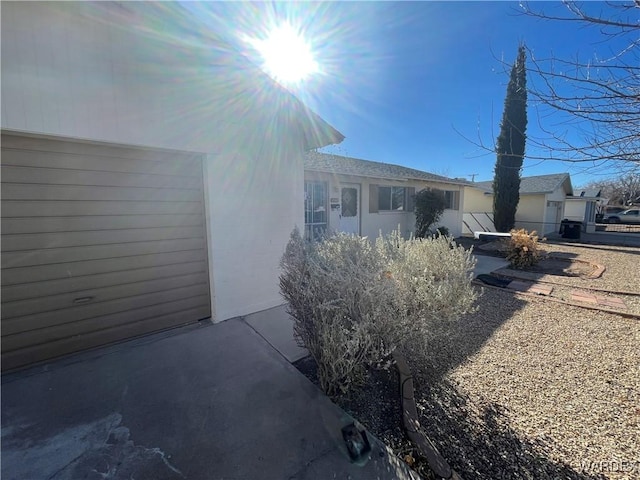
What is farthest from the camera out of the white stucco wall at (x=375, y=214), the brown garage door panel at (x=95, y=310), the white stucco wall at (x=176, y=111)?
the white stucco wall at (x=375, y=214)

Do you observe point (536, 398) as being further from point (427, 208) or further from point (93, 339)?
point (427, 208)

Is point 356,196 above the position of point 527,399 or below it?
above

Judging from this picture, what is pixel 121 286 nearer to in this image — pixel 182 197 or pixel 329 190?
pixel 182 197

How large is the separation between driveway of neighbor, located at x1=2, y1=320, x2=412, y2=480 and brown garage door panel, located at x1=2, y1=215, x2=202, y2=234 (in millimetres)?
1491

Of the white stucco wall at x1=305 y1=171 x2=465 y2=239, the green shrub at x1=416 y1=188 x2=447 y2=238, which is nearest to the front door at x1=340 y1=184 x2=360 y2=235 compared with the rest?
the white stucco wall at x1=305 y1=171 x2=465 y2=239

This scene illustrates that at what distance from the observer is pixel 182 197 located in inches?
147

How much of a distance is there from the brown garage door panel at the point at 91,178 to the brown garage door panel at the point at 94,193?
49mm

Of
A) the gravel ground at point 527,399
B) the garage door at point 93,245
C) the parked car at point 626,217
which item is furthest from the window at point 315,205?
the parked car at point 626,217

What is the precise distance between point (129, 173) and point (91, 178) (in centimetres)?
38

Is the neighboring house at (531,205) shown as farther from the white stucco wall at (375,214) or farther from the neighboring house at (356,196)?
the neighboring house at (356,196)

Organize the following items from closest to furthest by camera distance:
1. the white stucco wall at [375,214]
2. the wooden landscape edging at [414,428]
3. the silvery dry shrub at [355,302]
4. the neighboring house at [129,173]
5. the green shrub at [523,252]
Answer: the wooden landscape edging at [414,428]
the silvery dry shrub at [355,302]
the neighboring house at [129,173]
the green shrub at [523,252]
the white stucco wall at [375,214]

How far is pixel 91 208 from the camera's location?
10.3 feet

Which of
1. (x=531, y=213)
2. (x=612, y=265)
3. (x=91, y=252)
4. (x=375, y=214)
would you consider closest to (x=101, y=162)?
(x=91, y=252)

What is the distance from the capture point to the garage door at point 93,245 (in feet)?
9.16
